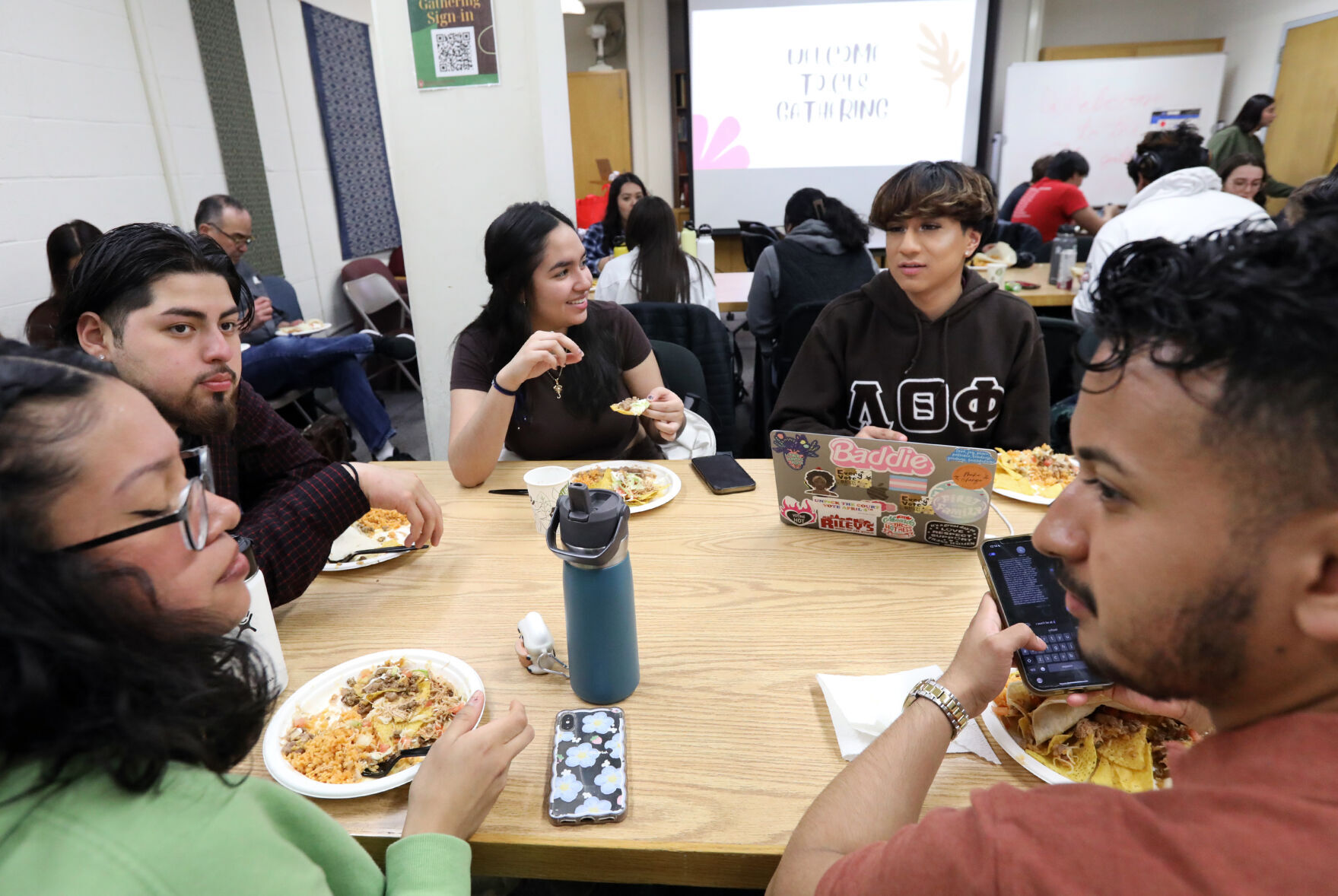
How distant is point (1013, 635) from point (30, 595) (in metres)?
0.96

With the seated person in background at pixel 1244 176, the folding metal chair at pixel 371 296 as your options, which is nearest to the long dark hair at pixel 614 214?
the folding metal chair at pixel 371 296

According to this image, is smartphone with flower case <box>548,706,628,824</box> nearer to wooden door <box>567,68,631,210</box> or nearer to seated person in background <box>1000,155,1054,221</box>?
seated person in background <box>1000,155,1054,221</box>

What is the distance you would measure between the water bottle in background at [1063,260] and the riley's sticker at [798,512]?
331cm

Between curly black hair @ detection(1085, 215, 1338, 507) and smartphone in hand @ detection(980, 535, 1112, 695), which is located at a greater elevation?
curly black hair @ detection(1085, 215, 1338, 507)

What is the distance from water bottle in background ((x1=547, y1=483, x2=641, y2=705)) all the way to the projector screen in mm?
6644

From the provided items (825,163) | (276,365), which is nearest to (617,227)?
(276,365)

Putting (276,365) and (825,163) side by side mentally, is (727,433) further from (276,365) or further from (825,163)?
(825,163)

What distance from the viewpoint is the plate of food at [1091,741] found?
2.77 feet

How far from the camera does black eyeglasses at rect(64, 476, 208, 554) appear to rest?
2.00 ft

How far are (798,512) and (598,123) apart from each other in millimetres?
7347

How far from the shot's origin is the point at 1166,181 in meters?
3.35

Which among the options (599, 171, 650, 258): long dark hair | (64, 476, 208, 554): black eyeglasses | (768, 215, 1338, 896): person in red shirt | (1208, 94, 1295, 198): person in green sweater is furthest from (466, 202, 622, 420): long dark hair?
(1208, 94, 1295, 198): person in green sweater

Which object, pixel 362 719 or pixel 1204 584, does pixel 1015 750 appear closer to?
pixel 1204 584

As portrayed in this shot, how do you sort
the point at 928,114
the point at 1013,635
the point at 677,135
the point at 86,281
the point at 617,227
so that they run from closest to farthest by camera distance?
the point at 1013,635 < the point at 86,281 < the point at 617,227 < the point at 928,114 < the point at 677,135
